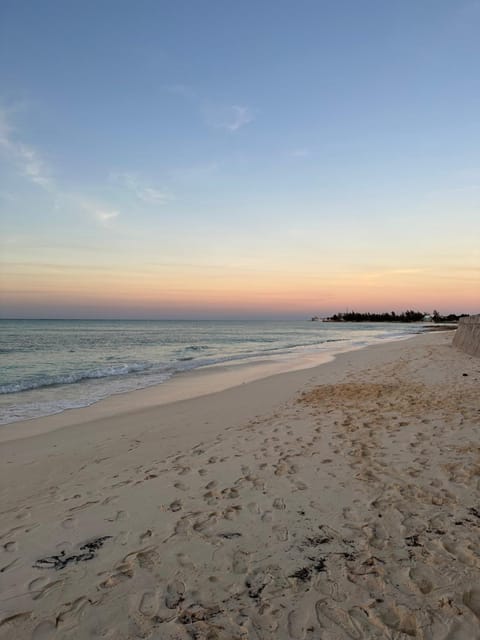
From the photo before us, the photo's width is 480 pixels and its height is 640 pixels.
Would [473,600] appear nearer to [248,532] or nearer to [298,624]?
[298,624]

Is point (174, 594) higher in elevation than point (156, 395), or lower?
higher

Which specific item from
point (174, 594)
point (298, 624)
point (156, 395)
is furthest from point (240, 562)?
point (156, 395)

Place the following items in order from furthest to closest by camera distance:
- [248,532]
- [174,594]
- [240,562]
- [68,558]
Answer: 1. [248,532]
2. [68,558]
3. [240,562]
4. [174,594]

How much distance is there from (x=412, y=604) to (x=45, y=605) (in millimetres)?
2670

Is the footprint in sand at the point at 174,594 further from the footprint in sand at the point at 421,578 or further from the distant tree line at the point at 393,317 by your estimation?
the distant tree line at the point at 393,317

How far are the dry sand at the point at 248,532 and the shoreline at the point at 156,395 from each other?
1.25 metres

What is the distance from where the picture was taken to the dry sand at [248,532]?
2707mm

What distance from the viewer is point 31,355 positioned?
83.7 feet

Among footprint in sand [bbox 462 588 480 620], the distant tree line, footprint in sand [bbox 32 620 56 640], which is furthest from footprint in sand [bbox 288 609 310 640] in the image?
the distant tree line

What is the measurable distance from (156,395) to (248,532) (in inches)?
Answer: 356

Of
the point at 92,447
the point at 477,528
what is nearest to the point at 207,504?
the point at 477,528

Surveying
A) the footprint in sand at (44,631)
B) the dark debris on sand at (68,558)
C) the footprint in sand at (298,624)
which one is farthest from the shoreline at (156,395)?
the footprint in sand at (298,624)

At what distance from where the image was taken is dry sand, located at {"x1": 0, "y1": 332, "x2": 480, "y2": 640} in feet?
8.88

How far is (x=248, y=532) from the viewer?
376 centimetres
